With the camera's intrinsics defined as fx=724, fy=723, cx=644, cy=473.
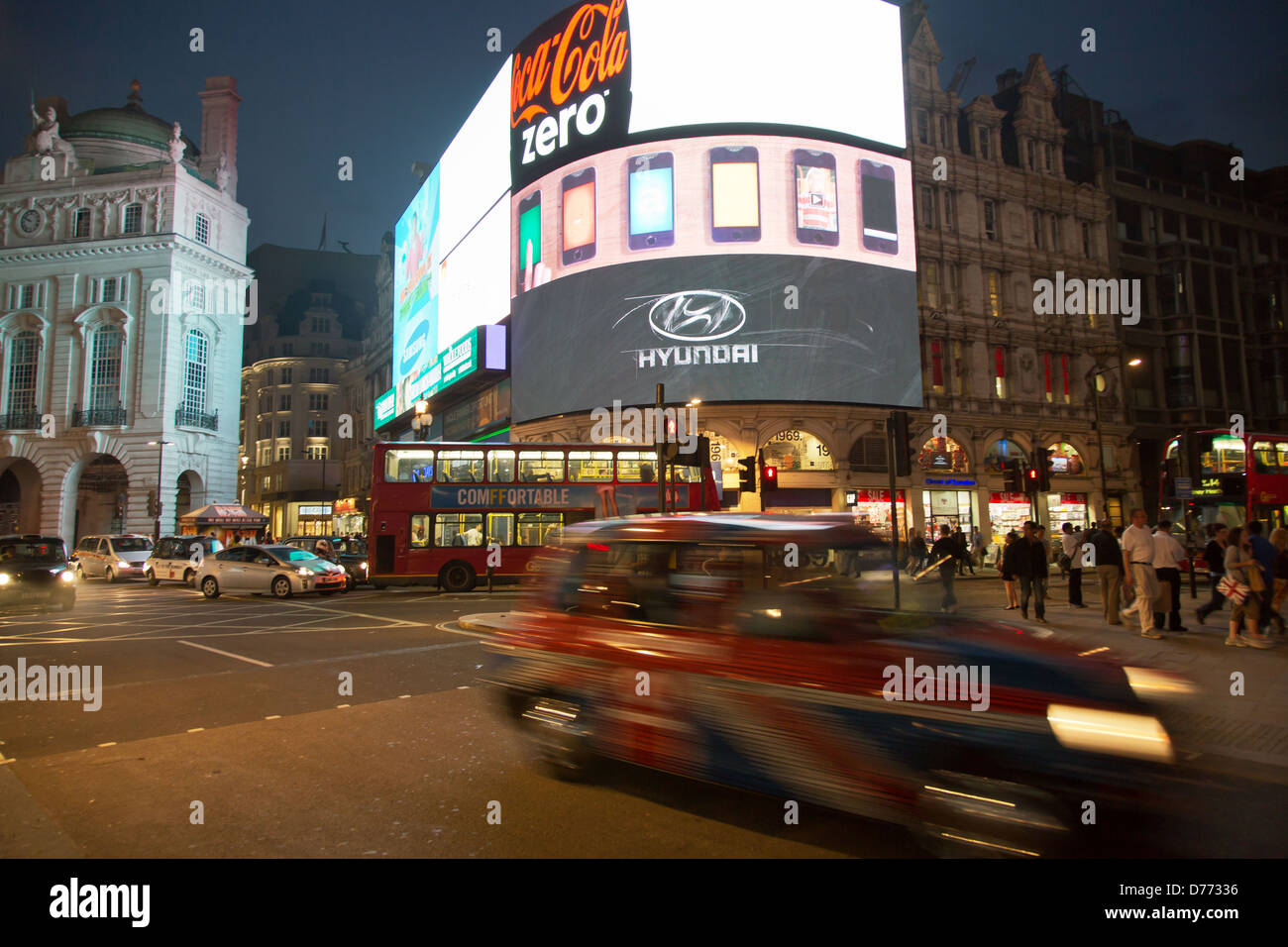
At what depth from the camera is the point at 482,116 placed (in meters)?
41.4

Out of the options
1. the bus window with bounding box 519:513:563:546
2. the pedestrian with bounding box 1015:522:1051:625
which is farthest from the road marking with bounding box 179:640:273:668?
the pedestrian with bounding box 1015:522:1051:625

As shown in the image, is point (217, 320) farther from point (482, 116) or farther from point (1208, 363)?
point (1208, 363)

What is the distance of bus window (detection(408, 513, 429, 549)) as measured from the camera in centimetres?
1961

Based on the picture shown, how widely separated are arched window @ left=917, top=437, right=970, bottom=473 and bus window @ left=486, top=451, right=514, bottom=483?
2098cm

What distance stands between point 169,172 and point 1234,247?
209 ft

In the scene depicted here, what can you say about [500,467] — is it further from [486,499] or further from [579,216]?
[579,216]

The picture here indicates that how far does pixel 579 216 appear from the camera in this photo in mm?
32406

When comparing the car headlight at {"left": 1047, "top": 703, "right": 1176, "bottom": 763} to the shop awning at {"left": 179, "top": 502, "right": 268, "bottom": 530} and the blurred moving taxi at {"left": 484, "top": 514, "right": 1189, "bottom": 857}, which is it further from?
the shop awning at {"left": 179, "top": 502, "right": 268, "bottom": 530}

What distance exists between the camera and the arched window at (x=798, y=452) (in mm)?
31406

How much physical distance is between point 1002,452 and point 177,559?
35261mm

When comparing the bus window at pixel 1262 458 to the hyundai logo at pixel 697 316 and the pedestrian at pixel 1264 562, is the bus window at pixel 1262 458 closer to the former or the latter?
the pedestrian at pixel 1264 562

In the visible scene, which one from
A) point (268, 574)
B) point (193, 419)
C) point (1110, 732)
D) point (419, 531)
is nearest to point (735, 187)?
point (419, 531)

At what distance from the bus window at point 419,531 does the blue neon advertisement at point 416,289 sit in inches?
1011
